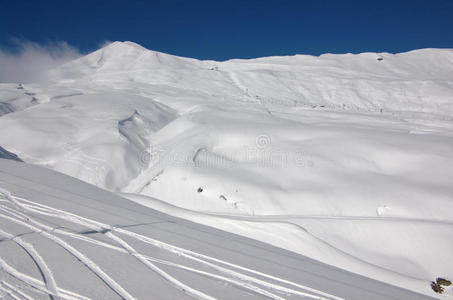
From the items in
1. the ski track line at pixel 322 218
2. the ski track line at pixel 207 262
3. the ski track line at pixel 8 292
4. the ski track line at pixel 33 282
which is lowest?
the ski track line at pixel 8 292

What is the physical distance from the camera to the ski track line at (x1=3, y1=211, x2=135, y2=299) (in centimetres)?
229

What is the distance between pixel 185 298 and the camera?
7.69 ft

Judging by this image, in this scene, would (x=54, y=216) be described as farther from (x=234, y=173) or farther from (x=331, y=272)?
(x=234, y=173)

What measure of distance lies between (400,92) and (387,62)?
528 inches

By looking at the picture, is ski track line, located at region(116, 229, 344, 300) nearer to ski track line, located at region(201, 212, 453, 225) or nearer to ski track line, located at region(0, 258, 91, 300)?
ski track line, located at region(0, 258, 91, 300)

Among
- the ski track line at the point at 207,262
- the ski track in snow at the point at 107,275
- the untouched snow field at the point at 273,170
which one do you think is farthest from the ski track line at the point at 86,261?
the untouched snow field at the point at 273,170

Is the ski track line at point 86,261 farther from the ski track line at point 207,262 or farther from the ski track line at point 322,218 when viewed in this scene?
the ski track line at point 322,218

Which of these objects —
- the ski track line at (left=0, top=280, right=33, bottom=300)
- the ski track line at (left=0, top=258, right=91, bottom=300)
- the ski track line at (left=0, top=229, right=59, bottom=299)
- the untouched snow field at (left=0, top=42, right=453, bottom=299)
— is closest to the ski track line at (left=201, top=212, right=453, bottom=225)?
the untouched snow field at (left=0, top=42, right=453, bottom=299)

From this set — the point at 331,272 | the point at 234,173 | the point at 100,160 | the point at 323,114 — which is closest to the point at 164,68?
the point at 323,114

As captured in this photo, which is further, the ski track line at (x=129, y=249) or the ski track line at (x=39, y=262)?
the ski track line at (x=129, y=249)

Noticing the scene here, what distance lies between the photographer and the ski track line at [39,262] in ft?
7.10

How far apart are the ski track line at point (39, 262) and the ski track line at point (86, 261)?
9.8 inches

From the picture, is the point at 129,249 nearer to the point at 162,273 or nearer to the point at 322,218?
the point at 162,273

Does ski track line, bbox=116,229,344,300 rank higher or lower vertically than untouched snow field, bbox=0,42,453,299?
lower
